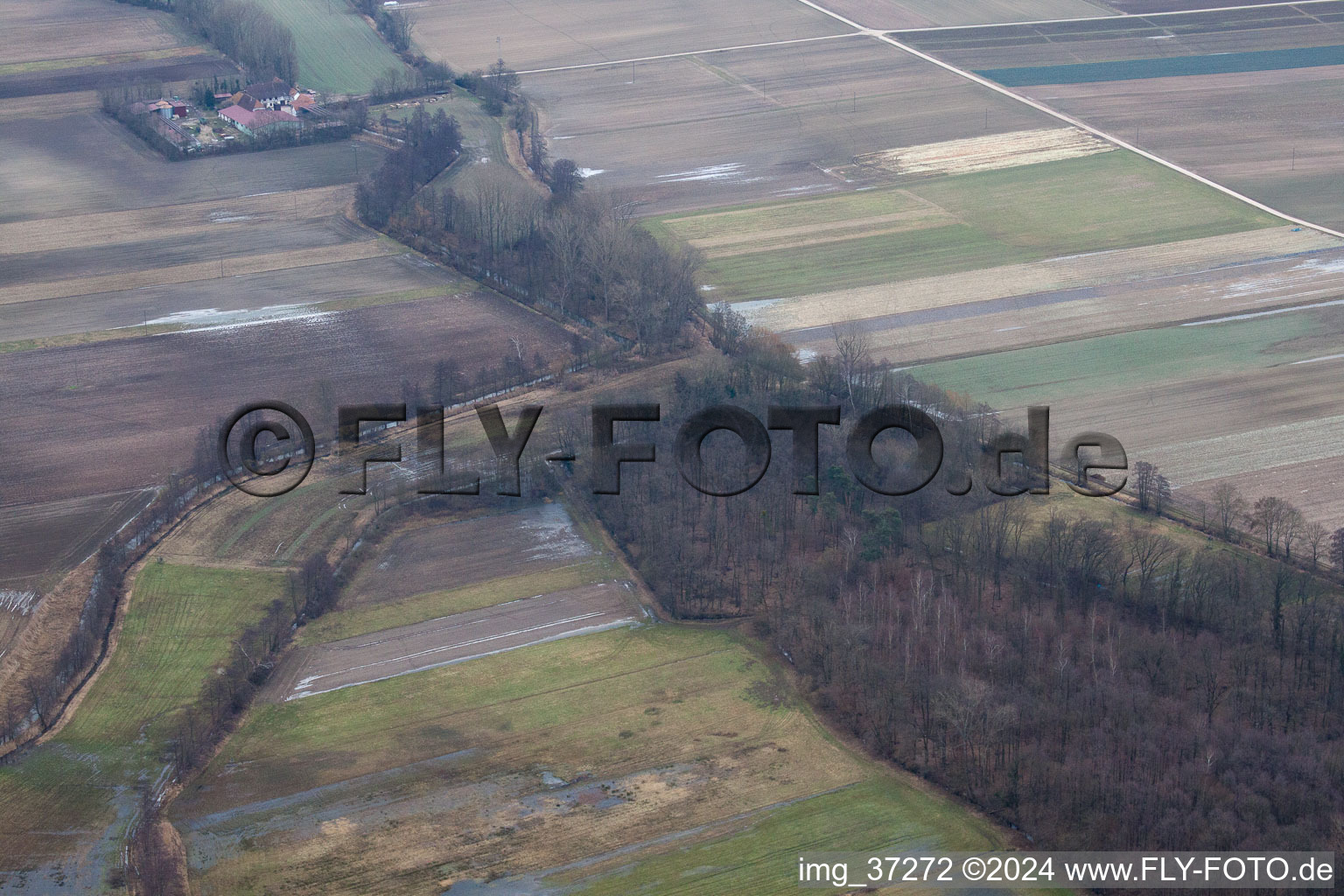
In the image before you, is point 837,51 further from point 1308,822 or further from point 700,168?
point 1308,822

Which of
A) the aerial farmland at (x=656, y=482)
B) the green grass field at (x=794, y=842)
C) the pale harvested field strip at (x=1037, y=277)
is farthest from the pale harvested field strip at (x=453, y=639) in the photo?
the pale harvested field strip at (x=1037, y=277)

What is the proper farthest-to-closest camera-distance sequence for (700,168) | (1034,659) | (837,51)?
1. (837,51)
2. (700,168)
3. (1034,659)

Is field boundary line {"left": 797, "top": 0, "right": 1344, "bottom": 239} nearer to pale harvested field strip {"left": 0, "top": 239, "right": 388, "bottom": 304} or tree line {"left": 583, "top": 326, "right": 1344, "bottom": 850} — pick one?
tree line {"left": 583, "top": 326, "right": 1344, "bottom": 850}

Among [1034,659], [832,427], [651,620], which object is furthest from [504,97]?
[1034,659]

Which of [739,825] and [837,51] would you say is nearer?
[739,825]

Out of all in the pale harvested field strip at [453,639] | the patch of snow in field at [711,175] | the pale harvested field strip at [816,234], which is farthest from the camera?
the patch of snow in field at [711,175]

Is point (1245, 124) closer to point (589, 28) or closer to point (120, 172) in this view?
point (589, 28)

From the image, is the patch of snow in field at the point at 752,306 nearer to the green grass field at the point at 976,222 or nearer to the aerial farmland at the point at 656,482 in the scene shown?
the green grass field at the point at 976,222
